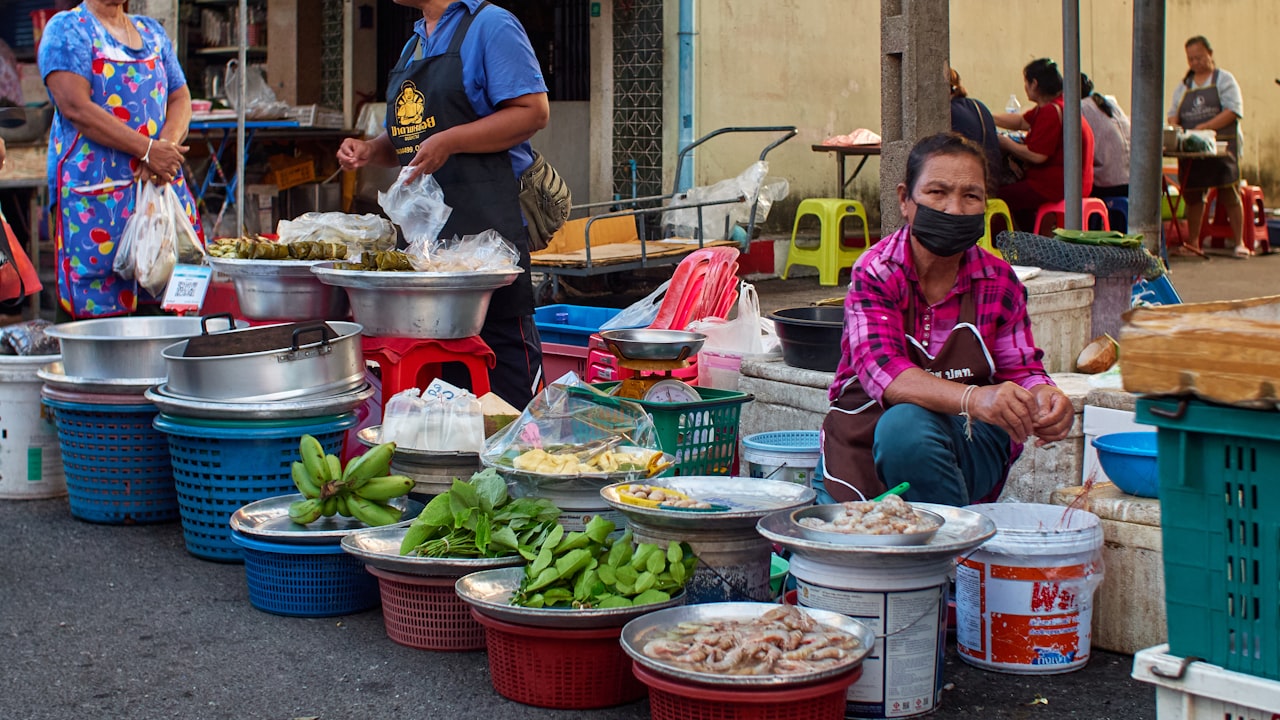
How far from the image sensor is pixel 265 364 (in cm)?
411

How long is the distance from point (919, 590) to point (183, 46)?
11.8 metres

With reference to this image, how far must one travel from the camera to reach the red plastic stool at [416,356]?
15.0 feet

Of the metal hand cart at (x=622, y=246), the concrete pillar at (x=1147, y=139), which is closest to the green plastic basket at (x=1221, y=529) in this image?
the concrete pillar at (x=1147, y=139)

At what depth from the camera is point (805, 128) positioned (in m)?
12.1

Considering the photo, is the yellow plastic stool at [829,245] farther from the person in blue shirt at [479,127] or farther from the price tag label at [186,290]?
the price tag label at [186,290]

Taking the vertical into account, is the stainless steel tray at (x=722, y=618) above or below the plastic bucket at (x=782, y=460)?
below

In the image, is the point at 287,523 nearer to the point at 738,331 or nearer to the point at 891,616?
the point at 891,616

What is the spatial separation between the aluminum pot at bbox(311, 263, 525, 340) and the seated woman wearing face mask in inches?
56.6

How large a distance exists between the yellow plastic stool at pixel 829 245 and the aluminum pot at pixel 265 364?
6.81m

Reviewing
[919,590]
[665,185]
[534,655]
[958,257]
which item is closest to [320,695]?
[534,655]

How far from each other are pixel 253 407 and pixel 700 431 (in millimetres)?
1419

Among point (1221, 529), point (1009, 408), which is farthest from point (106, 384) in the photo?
point (1221, 529)

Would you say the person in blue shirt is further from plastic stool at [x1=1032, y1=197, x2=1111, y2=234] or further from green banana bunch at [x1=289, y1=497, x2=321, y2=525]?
plastic stool at [x1=1032, y1=197, x2=1111, y2=234]

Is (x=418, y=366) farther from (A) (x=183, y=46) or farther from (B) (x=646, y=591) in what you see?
(A) (x=183, y=46)
